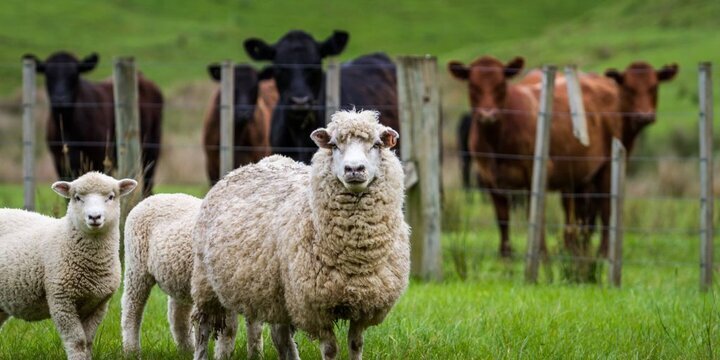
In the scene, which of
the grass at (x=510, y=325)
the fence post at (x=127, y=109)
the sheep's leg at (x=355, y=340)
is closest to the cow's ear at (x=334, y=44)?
the fence post at (x=127, y=109)

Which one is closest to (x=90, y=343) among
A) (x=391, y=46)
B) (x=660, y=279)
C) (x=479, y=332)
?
(x=479, y=332)

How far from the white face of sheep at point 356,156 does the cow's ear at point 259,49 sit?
6.25m

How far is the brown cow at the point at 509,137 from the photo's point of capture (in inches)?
519

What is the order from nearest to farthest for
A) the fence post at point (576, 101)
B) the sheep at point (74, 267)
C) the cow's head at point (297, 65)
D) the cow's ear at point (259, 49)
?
the sheep at point (74, 267) → the fence post at point (576, 101) → the cow's head at point (297, 65) → the cow's ear at point (259, 49)

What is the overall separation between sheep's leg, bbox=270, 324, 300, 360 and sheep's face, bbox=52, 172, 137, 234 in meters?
1.10

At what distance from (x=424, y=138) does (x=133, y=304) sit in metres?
4.00

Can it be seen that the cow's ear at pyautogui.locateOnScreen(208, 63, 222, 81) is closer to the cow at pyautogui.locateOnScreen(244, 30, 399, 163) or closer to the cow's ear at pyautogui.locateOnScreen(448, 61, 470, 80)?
the cow at pyautogui.locateOnScreen(244, 30, 399, 163)

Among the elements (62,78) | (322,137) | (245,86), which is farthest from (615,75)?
(322,137)

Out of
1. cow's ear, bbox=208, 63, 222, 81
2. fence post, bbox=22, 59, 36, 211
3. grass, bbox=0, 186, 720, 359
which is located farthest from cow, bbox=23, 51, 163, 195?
grass, bbox=0, 186, 720, 359

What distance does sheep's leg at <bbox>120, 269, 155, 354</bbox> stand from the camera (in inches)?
277

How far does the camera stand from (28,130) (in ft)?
36.8

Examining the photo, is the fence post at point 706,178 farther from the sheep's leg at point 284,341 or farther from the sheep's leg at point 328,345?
the sheep's leg at point 328,345

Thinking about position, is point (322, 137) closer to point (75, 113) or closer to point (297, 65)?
point (297, 65)

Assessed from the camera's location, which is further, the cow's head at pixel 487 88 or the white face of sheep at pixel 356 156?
the cow's head at pixel 487 88
